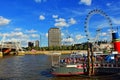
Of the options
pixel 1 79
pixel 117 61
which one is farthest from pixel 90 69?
pixel 1 79

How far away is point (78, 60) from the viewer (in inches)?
2749

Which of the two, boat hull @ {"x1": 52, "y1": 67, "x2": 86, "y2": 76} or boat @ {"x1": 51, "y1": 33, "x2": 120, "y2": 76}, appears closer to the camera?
boat @ {"x1": 51, "y1": 33, "x2": 120, "y2": 76}

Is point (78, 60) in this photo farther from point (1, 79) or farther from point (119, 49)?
point (1, 79)

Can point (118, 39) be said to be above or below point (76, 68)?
above

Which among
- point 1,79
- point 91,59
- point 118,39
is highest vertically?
point 118,39

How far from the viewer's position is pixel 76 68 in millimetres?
64500

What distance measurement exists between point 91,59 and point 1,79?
20.1 meters

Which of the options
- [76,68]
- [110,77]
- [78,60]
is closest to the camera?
[110,77]

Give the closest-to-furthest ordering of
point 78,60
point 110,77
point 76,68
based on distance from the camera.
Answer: point 110,77, point 76,68, point 78,60

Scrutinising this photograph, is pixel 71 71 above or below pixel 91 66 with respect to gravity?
below

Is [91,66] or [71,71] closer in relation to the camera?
→ [91,66]

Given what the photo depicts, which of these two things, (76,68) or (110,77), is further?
(76,68)

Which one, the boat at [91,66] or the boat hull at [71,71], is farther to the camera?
the boat hull at [71,71]

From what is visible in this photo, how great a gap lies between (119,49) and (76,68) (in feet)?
33.6
